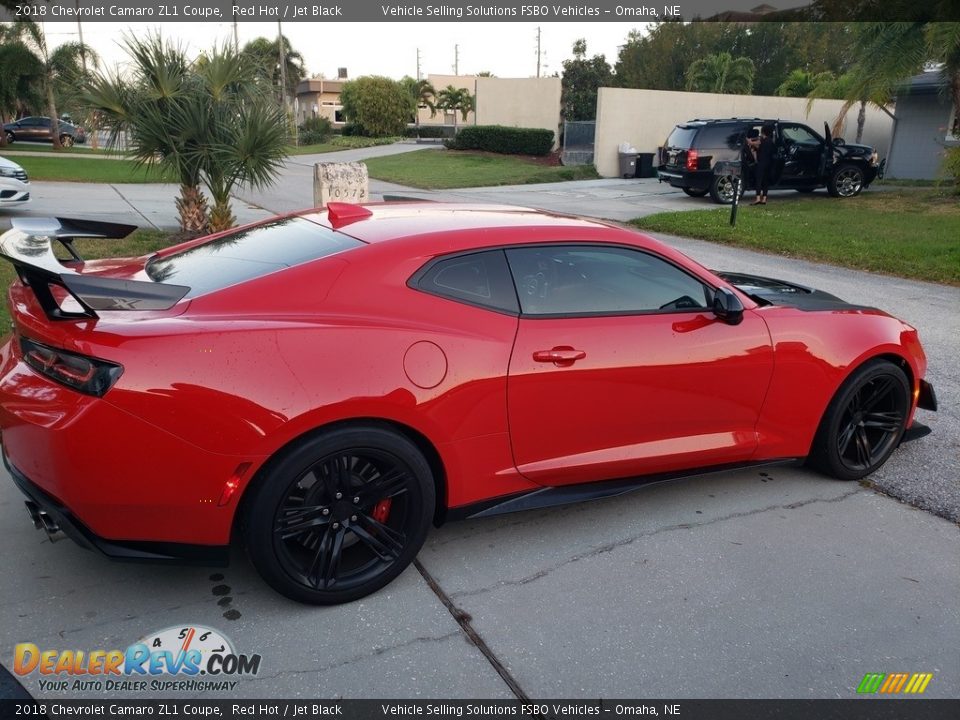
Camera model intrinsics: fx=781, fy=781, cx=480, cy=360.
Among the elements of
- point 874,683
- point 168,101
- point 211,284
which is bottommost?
point 874,683

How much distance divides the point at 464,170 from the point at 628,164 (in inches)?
224

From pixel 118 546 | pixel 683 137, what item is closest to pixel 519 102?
pixel 683 137

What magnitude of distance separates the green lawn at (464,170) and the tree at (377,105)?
1856 centimetres

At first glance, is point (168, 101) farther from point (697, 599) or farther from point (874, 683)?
point (874, 683)

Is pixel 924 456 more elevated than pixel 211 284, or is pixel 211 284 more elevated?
pixel 211 284

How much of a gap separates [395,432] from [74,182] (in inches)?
802

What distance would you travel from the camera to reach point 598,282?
3.60 metres

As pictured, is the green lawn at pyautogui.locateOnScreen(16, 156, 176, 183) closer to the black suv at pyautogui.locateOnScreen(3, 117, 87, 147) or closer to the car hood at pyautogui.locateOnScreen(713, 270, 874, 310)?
the black suv at pyautogui.locateOnScreen(3, 117, 87, 147)

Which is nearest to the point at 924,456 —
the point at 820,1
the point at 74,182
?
the point at 820,1

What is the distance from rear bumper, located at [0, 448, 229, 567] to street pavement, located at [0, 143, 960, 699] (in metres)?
0.28

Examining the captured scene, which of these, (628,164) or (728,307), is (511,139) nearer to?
(628,164)

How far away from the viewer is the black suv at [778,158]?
56.7ft

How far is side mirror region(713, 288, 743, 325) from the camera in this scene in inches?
144

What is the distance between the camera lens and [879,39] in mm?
15672
